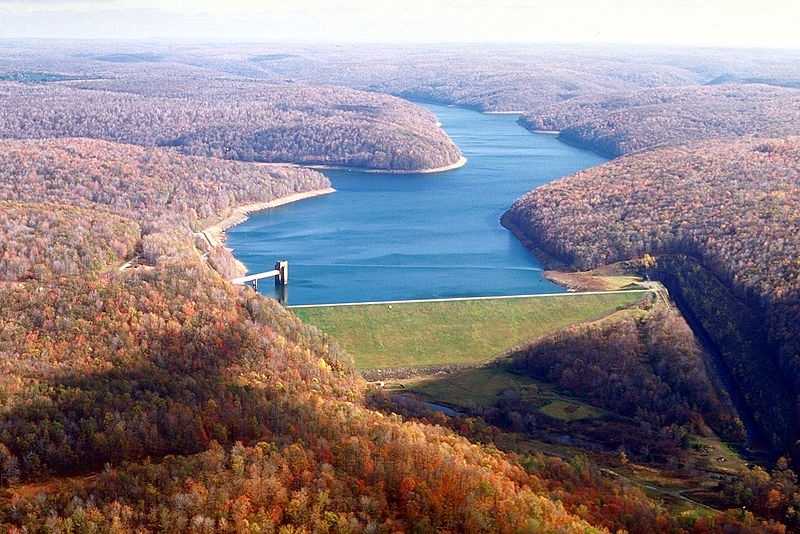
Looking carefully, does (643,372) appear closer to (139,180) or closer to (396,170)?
(139,180)

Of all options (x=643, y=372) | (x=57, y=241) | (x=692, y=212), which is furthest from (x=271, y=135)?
(x=643, y=372)

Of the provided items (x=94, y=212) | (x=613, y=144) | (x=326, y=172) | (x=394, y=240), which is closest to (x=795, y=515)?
(x=394, y=240)

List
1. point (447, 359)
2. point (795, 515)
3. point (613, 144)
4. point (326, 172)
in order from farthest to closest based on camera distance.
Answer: point (613, 144) → point (326, 172) → point (447, 359) → point (795, 515)

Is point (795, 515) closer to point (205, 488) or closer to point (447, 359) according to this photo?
point (205, 488)

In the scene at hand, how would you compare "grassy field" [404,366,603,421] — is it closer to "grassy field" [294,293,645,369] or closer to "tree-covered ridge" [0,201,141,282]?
"grassy field" [294,293,645,369]

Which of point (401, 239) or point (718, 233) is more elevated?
point (718, 233)
